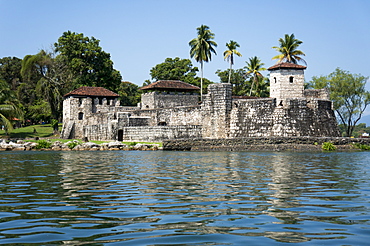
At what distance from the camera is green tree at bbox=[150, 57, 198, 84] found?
223ft

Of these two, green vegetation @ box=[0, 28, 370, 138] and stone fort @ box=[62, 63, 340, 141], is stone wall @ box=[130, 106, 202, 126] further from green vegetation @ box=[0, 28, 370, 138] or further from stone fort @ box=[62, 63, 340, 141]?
green vegetation @ box=[0, 28, 370, 138]

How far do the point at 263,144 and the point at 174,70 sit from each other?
38988mm

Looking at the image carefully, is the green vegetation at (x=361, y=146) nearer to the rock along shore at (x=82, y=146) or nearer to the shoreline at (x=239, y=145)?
the shoreline at (x=239, y=145)

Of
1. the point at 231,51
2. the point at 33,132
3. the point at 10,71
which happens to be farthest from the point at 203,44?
the point at 10,71

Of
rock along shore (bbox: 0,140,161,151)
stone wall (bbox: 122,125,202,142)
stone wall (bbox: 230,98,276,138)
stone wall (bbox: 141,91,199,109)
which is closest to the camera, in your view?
rock along shore (bbox: 0,140,161,151)

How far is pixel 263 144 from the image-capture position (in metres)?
31.0

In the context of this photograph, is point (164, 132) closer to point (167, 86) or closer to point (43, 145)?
point (43, 145)

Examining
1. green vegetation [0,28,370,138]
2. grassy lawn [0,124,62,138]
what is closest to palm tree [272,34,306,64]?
green vegetation [0,28,370,138]

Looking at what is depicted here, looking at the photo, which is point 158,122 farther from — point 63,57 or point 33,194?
point 33,194

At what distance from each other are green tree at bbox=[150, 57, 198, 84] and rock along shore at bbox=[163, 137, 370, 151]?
113 ft

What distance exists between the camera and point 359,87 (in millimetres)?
53062

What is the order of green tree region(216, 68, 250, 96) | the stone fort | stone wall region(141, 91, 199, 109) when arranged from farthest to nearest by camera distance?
green tree region(216, 68, 250, 96) → stone wall region(141, 91, 199, 109) → the stone fort

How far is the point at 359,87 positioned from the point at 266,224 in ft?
168

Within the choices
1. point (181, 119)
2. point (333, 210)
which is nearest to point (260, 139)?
point (181, 119)
